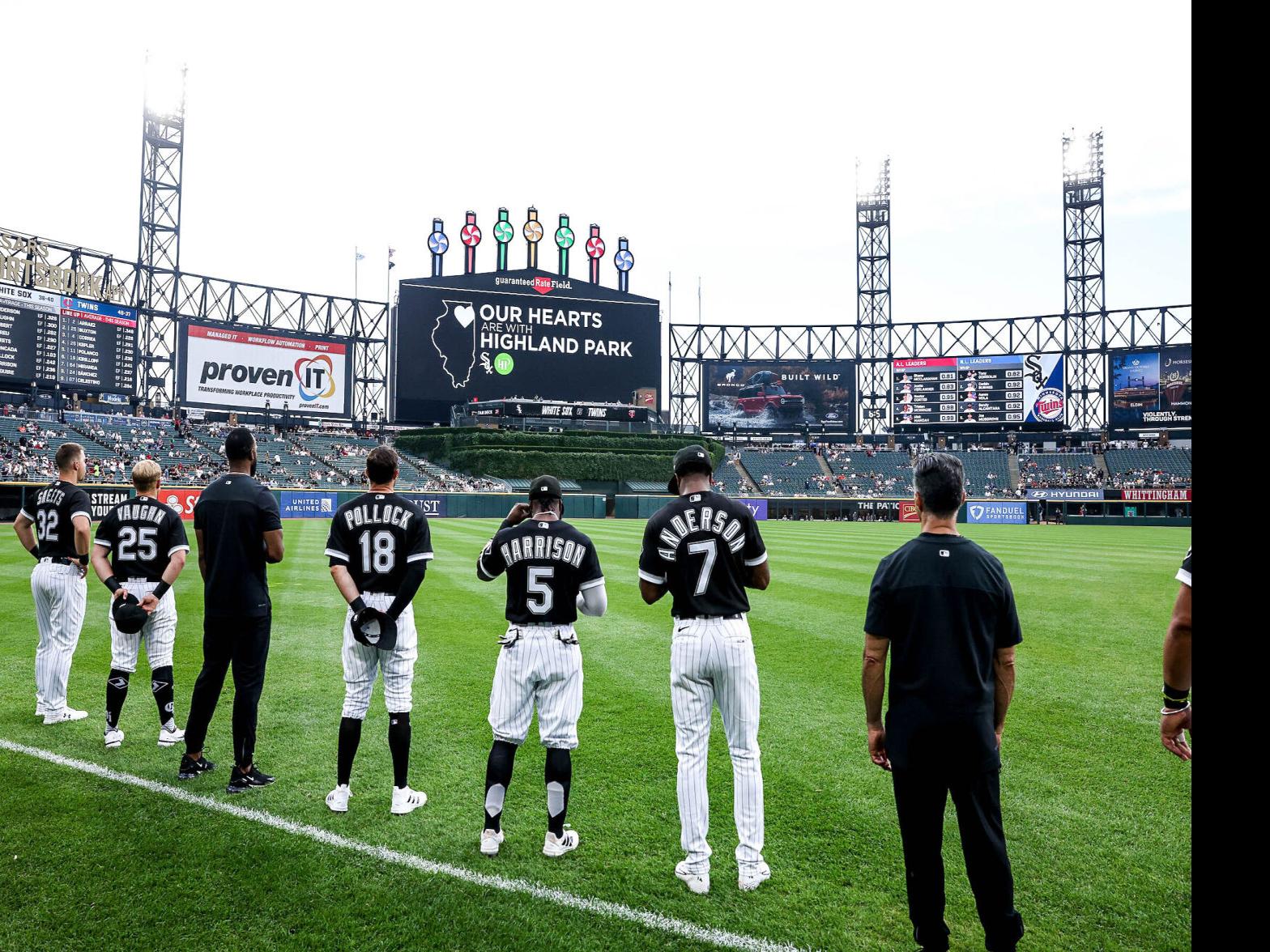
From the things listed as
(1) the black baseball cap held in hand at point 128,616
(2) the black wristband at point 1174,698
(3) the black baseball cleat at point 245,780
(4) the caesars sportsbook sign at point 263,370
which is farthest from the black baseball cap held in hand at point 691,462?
(4) the caesars sportsbook sign at point 263,370

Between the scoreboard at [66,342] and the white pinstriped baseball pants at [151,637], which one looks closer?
the white pinstriped baseball pants at [151,637]

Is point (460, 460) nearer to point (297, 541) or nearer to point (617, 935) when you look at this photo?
point (297, 541)

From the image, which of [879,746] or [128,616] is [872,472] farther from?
[879,746]

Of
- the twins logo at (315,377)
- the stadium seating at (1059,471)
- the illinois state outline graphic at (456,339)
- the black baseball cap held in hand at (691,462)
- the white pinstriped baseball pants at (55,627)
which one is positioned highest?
the illinois state outline graphic at (456,339)

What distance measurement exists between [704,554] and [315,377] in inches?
2286

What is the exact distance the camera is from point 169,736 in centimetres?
617

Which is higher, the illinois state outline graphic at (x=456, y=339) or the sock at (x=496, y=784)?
the illinois state outline graphic at (x=456, y=339)

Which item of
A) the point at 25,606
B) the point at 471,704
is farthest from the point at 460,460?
the point at 471,704

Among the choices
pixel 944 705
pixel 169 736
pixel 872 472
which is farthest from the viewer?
pixel 872 472

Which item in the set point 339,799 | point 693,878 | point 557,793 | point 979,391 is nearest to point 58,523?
point 339,799

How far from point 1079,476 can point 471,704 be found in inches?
2377

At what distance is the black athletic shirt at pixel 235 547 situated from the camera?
5.40 metres

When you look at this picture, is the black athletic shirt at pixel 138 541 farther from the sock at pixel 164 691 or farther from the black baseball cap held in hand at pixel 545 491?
the black baseball cap held in hand at pixel 545 491

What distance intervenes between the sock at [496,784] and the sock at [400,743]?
713 millimetres
